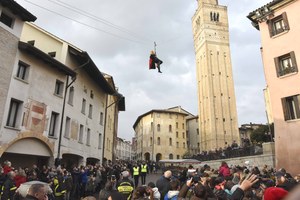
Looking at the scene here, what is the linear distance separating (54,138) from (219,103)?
182 ft

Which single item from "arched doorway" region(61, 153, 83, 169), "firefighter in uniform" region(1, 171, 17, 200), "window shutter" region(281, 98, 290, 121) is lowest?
"firefighter in uniform" region(1, 171, 17, 200)

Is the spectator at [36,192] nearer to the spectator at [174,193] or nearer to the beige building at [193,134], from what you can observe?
the spectator at [174,193]

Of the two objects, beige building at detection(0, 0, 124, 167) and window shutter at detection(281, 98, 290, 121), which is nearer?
beige building at detection(0, 0, 124, 167)

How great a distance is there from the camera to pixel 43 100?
17.1 meters

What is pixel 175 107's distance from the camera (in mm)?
81812

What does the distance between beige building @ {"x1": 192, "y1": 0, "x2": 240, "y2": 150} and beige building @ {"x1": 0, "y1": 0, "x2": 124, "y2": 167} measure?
4569 cm

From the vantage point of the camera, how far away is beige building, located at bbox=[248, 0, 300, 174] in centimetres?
1670

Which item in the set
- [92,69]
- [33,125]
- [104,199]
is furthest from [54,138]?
[104,199]

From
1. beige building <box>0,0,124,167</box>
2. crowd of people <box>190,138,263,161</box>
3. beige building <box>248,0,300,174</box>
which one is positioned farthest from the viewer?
crowd of people <box>190,138,263,161</box>

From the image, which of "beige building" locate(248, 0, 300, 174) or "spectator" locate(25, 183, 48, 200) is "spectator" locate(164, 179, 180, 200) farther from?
"beige building" locate(248, 0, 300, 174)

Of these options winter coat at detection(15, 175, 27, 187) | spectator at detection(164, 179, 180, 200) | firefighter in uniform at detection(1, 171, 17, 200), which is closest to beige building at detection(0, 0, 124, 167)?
winter coat at detection(15, 175, 27, 187)

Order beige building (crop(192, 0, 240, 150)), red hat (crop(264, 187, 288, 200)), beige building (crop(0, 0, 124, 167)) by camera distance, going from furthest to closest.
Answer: beige building (crop(192, 0, 240, 150)) < beige building (crop(0, 0, 124, 167)) < red hat (crop(264, 187, 288, 200))

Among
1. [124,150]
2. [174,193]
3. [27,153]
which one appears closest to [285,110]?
[174,193]

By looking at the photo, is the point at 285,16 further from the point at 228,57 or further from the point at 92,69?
the point at 228,57
